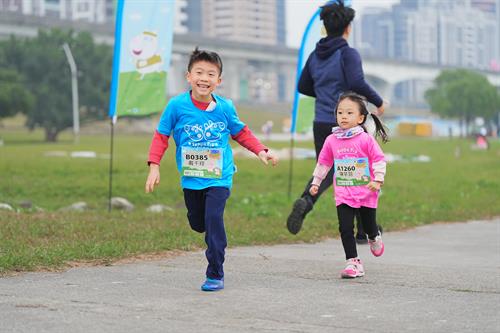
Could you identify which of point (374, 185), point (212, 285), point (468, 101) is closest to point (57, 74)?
point (468, 101)

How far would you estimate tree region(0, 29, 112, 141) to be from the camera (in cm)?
7288

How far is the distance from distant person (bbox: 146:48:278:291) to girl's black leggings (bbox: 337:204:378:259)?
87 cm

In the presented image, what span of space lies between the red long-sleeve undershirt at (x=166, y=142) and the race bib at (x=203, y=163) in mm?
174

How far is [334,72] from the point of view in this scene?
9.35 m

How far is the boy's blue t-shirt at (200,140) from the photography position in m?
6.80

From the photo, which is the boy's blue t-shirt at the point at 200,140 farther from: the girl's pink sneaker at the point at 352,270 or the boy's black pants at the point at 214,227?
the girl's pink sneaker at the point at 352,270

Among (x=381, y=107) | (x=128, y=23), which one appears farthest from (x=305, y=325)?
(x=128, y=23)

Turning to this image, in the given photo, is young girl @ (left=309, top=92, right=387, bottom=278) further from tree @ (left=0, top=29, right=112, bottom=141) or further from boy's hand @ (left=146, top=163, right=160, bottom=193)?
tree @ (left=0, top=29, right=112, bottom=141)

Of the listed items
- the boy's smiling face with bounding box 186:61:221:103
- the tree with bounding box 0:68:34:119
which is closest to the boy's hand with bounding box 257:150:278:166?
the boy's smiling face with bounding box 186:61:221:103

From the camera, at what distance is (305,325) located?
17.3ft

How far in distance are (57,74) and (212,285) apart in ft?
232

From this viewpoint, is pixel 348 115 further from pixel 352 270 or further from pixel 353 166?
pixel 352 270

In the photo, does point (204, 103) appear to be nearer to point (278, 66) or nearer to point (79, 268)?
point (79, 268)

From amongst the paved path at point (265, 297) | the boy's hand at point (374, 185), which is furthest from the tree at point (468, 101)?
the boy's hand at point (374, 185)
